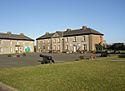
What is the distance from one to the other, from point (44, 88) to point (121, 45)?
135 ft

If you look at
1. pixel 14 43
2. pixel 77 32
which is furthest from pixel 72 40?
pixel 14 43

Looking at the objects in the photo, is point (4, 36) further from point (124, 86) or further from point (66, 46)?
point (124, 86)

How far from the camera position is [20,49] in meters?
70.7

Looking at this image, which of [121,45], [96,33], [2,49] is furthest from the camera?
[2,49]

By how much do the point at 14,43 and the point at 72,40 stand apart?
72.6ft

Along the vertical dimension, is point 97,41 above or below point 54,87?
above

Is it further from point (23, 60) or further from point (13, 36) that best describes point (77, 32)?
point (23, 60)

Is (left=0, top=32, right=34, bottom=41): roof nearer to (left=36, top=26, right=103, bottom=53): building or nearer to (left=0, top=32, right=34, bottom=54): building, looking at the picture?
(left=0, top=32, right=34, bottom=54): building

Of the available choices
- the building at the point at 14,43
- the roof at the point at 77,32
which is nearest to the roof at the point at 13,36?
the building at the point at 14,43

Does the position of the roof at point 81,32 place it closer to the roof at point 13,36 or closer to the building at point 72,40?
the building at point 72,40

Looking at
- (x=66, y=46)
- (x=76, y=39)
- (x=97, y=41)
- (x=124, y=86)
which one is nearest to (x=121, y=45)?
(x=97, y=41)

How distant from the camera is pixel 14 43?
68312 mm

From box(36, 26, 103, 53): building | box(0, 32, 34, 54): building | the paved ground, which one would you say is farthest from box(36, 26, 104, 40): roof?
the paved ground

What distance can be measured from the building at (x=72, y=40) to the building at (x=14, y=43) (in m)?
6.76
